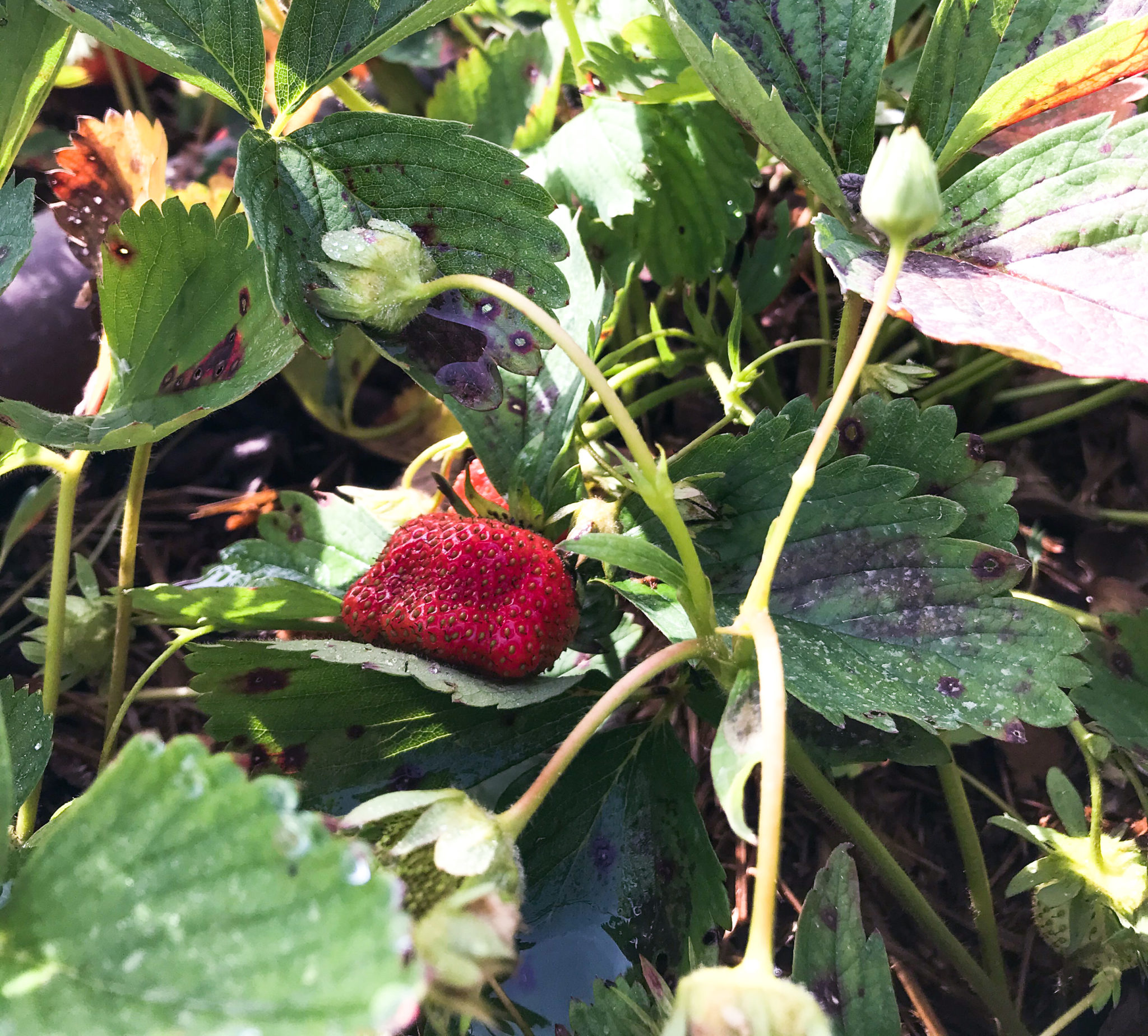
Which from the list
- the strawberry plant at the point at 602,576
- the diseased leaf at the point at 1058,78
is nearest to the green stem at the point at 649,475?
Result: the strawberry plant at the point at 602,576

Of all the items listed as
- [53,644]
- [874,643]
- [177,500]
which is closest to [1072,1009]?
[874,643]

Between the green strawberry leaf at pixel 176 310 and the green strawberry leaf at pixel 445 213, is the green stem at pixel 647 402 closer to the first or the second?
the green strawberry leaf at pixel 445 213

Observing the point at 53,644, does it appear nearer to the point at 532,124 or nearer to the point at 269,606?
the point at 269,606

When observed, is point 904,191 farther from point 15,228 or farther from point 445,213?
point 15,228

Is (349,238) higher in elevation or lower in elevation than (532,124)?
lower

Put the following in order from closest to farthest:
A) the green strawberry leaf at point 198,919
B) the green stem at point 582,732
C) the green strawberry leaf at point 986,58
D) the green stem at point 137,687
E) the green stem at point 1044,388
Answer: the green strawberry leaf at point 198,919 < the green stem at point 582,732 < the green strawberry leaf at point 986,58 < the green stem at point 137,687 < the green stem at point 1044,388
